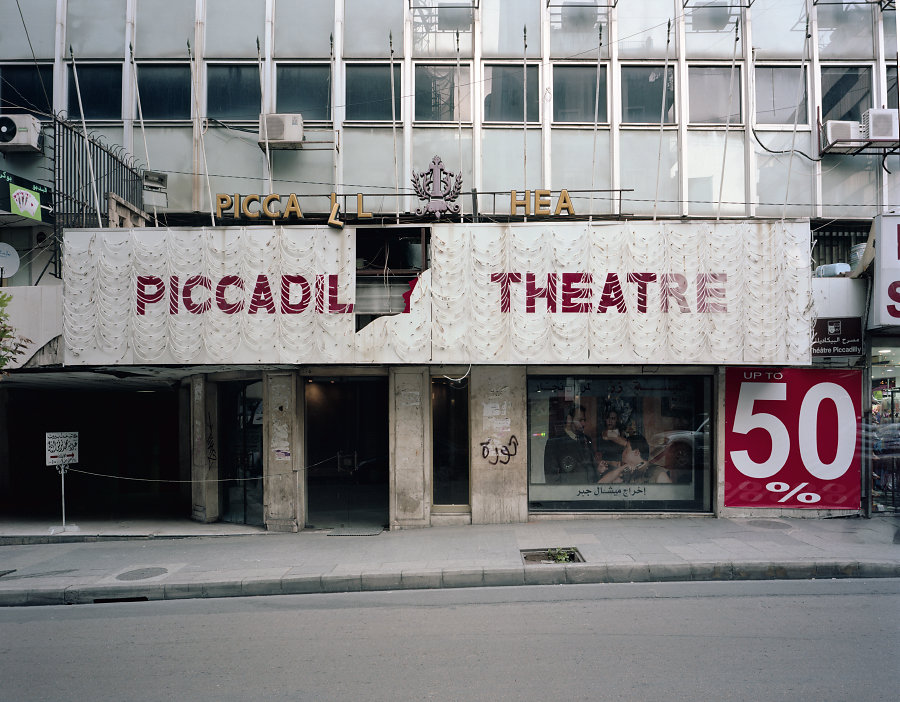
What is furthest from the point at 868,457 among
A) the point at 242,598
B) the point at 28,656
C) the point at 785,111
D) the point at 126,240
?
the point at 126,240

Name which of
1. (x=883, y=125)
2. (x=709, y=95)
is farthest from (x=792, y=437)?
(x=709, y=95)

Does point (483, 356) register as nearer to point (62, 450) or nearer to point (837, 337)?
point (837, 337)

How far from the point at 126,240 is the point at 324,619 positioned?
784 centimetres

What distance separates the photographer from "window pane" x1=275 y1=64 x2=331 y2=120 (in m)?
13.7

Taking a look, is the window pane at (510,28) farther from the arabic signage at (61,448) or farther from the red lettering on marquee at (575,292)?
the arabic signage at (61,448)

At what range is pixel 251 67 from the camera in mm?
13789

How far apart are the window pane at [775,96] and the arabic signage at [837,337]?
472 cm

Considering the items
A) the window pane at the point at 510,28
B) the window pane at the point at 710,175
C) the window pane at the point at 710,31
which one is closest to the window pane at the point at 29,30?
the window pane at the point at 510,28

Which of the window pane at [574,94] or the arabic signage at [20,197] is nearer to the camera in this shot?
the arabic signage at [20,197]

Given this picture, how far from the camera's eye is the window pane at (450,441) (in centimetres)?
1220

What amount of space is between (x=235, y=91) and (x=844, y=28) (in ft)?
44.4

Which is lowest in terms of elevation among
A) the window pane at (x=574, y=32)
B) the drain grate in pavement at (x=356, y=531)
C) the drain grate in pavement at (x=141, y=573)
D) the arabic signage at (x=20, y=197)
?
the drain grate in pavement at (x=356, y=531)

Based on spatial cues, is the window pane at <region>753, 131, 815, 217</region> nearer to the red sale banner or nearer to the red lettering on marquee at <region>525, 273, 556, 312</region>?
the red sale banner

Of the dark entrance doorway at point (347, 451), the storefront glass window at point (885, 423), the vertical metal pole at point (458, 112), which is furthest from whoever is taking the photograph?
the vertical metal pole at point (458, 112)
